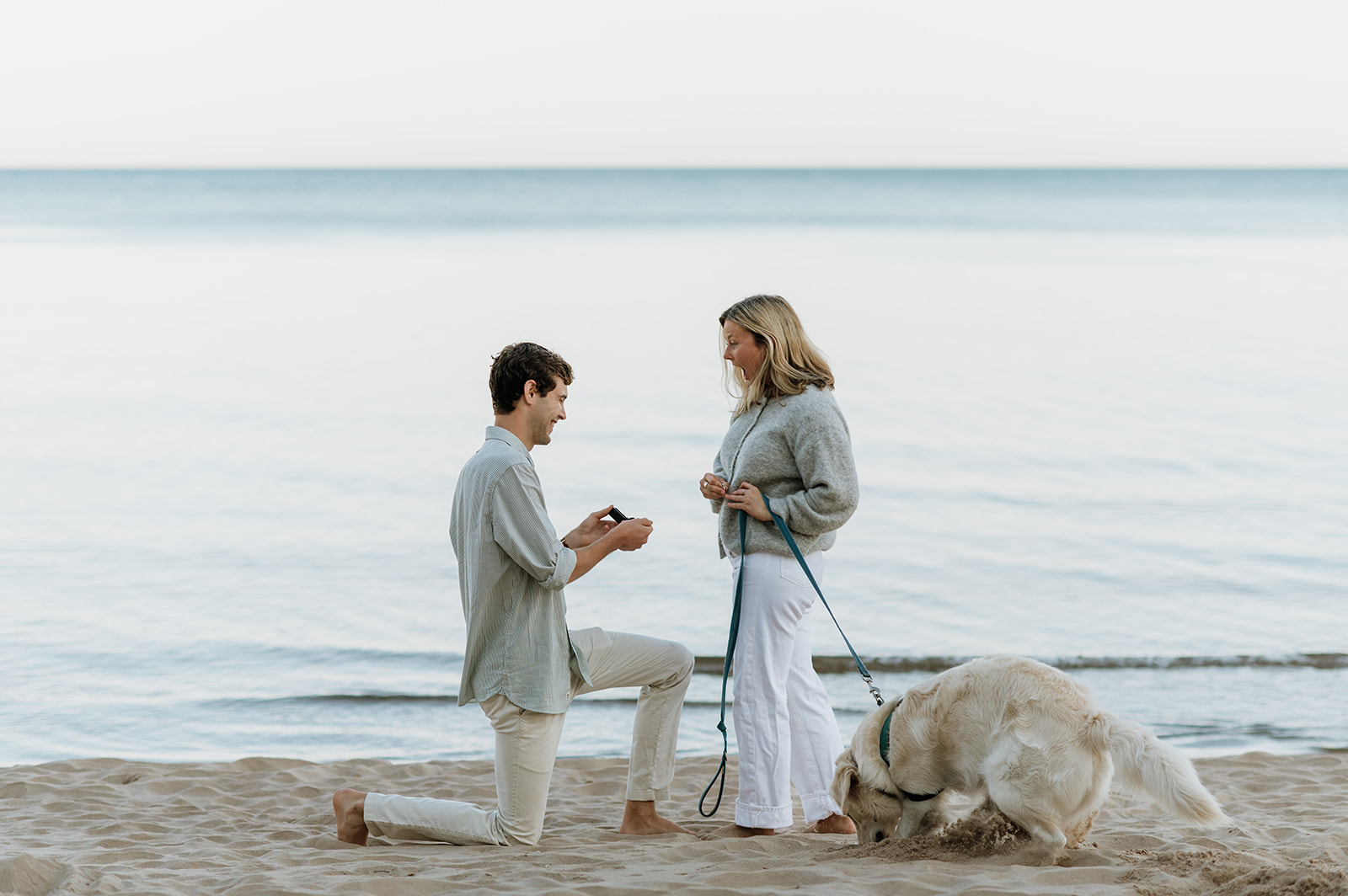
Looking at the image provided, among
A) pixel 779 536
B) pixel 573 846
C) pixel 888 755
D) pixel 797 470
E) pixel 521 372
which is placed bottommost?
pixel 573 846

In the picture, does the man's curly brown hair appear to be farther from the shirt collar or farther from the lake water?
the lake water

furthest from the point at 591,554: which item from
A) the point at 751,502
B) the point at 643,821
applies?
the point at 643,821

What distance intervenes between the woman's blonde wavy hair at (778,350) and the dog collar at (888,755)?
1341 millimetres

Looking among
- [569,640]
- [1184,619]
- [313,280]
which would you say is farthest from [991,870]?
[313,280]

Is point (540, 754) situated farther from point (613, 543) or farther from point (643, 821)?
point (613, 543)

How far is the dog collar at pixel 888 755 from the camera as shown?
13.8ft

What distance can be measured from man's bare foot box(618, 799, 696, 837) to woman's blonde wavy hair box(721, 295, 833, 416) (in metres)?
1.77

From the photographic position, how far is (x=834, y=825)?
4.70 meters

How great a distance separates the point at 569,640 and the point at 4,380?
17.0m

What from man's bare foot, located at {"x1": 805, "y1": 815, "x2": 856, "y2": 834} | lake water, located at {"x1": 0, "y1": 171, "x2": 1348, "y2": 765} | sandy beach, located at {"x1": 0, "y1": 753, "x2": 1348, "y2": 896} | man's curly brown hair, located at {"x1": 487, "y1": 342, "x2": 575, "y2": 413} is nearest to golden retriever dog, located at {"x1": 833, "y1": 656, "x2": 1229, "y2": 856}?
sandy beach, located at {"x1": 0, "y1": 753, "x2": 1348, "y2": 896}

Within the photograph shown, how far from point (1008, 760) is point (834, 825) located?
1.06 meters

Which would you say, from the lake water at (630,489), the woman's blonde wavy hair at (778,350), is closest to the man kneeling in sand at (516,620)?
the woman's blonde wavy hair at (778,350)

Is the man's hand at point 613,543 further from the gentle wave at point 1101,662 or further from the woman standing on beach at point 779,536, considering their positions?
the gentle wave at point 1101,662

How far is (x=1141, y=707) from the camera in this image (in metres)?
7.16
